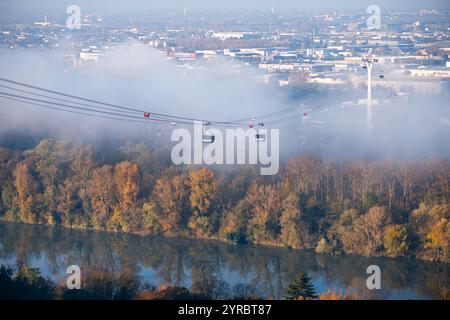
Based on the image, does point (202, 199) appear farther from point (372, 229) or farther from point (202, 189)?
point (372, 229)

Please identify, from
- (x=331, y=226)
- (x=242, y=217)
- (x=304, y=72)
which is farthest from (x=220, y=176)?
(x=304, y=72)

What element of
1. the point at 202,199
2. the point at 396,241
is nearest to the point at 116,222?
the point at 202,199

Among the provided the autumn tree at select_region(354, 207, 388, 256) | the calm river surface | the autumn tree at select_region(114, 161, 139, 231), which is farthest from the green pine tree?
the autumn tree at select_region(114, 161, 139, 231)

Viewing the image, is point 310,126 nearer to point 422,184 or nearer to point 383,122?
point 383,122

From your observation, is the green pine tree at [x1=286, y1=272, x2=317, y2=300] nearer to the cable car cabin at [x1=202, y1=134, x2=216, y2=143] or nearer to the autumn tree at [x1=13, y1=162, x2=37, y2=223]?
the cable car cabin at [x1=202, y1=134, x2=216, y2=143]

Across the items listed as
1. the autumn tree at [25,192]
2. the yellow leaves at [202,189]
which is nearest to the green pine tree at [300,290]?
the yellow leaves at [202,189]

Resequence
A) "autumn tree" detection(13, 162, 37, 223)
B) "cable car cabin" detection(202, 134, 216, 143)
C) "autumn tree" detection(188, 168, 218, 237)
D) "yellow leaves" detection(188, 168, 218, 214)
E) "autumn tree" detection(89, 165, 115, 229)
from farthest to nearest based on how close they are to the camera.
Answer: "autumn tree" detection(13, 162, 37, 223) → "autumn tree" detection(89, 165, 115, 229) → "yellow leaves" detection(188, 168, 218, 214) → "autumn tree" detection(188, 168, 218, 237) → "cable car cabin" detection(202, 134, 216, 143)

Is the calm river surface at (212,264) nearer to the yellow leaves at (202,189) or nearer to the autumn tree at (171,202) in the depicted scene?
the autumn tree at (171,202)
